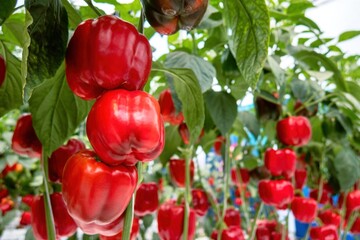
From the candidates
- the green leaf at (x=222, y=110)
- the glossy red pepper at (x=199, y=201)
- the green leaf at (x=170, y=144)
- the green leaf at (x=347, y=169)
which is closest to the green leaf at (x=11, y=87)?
the green leaf at (x=222, y=110)

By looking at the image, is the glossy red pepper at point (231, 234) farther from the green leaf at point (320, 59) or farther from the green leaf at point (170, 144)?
the green leaf at point (320, 59)

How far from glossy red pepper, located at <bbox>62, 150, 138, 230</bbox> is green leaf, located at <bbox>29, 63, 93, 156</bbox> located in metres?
0.16

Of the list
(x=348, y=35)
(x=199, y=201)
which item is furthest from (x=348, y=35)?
(x=199, y=201)

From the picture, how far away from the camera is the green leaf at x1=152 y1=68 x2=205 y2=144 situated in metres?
0.51

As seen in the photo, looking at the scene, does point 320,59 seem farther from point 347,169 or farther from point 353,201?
point 353,201

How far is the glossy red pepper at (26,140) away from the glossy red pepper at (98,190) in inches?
8.3

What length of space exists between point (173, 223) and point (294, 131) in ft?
1.18

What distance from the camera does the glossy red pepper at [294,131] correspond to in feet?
2.97

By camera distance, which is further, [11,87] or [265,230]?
[265,230]

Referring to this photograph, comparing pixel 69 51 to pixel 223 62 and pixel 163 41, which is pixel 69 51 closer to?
pixel 223 62

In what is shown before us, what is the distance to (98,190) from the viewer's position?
0.35 metres

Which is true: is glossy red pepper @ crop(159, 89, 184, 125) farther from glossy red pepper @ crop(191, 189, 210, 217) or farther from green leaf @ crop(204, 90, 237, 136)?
glossy red pepper @ crop(191, 189, 210, 217)

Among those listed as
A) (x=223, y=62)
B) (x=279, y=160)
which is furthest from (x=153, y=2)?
(x=279, y=160)

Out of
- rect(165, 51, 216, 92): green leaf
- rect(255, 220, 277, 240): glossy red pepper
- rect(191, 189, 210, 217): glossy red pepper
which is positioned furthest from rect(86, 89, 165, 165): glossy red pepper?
rect(255, 220, 277, 240): glossy red pepper
